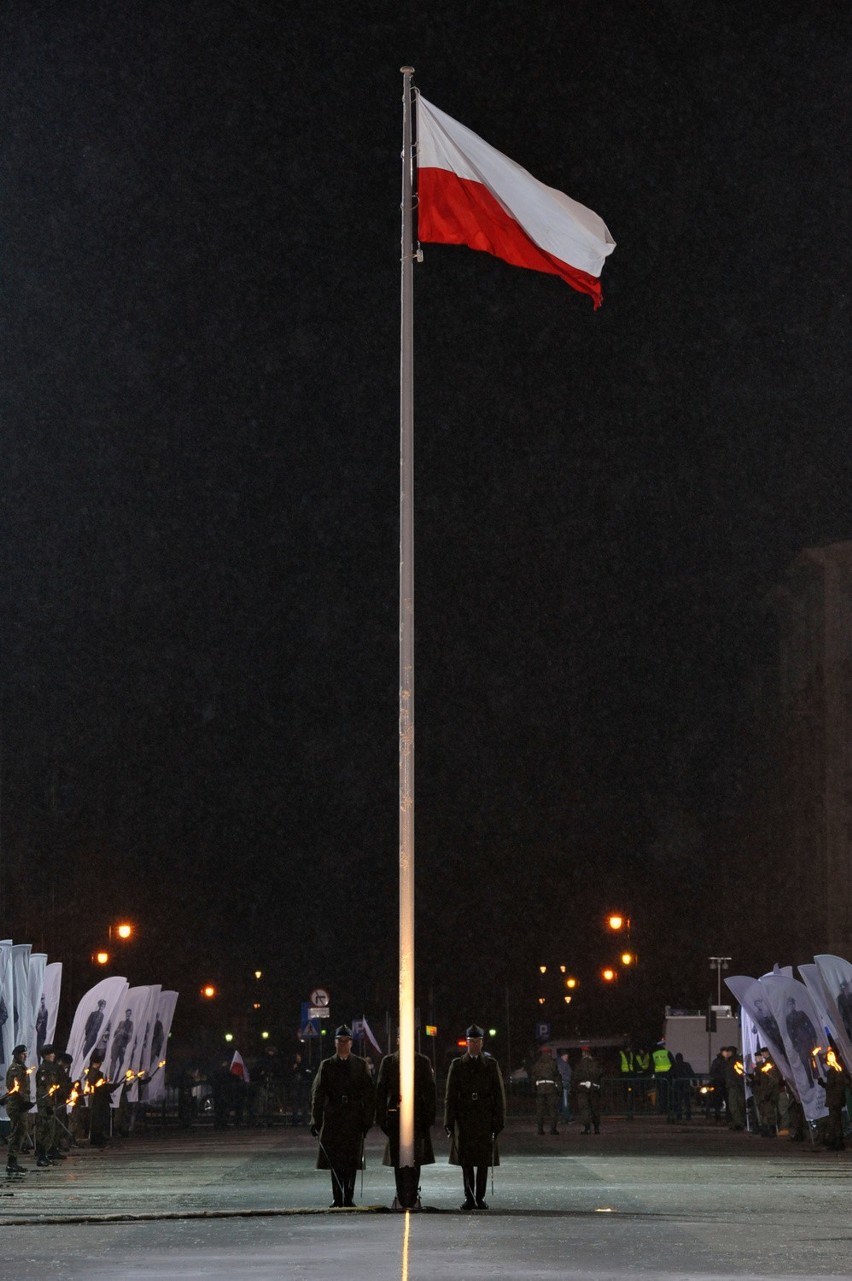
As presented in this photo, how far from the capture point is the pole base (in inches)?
644

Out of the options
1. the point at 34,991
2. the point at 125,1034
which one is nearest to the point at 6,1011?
the point at 34,991

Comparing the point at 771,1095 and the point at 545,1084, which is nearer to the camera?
the point at 771,1095

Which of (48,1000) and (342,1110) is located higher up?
(48,1000)

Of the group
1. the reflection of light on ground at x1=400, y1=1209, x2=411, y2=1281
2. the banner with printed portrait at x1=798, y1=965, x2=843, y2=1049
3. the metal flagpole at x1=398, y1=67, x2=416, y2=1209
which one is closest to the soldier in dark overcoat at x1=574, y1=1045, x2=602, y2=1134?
the banner with printed portrait at x1=798, y1=965, x2=843, y2=1049

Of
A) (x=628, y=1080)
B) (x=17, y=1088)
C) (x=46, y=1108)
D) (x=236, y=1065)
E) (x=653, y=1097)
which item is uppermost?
(x=236, y=1065)

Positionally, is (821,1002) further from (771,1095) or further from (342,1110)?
(342,1110)

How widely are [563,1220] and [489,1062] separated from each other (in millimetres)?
2187

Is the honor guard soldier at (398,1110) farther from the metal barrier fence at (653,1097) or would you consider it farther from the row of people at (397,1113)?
the metal barrier fence at (653,1097)

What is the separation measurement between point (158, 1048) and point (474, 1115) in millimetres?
27745

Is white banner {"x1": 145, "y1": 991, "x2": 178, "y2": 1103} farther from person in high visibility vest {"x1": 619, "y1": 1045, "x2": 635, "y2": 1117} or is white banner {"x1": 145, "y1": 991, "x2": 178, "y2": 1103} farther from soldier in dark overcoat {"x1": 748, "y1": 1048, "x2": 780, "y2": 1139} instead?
soldier in dark overcoat {"x1": 748, "y1": 1048, "x2": 780, "y2": 1139}

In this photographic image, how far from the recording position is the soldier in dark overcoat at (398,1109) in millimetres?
16672

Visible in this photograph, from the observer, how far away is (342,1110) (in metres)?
17.1

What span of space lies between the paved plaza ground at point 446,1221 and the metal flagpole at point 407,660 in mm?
1172

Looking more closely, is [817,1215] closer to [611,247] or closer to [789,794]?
[611,247]
